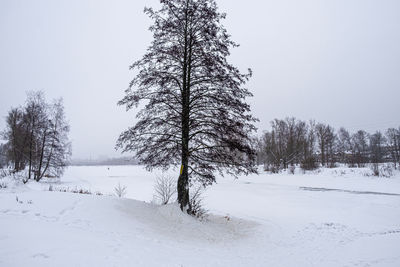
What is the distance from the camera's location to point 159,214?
320 inches

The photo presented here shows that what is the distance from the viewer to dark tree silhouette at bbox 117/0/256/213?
27.9 feet

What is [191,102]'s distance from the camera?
28.9ft

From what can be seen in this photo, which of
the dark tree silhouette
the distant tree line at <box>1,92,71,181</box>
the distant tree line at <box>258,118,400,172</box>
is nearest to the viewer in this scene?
the dark tree silhouette

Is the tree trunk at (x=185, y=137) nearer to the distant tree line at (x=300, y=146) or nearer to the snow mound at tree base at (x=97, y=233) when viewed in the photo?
the snow mound at tree base at (x=97, y=233)

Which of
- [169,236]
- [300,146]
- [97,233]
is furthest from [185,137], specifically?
[300,146]

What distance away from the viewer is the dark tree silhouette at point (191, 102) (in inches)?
335

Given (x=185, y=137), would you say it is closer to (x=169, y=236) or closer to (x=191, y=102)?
(x=191, y=102)

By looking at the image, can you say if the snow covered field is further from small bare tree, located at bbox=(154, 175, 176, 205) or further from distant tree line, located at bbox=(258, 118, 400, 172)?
distant tree line, located at bbox=(258, 118, 400, 172)

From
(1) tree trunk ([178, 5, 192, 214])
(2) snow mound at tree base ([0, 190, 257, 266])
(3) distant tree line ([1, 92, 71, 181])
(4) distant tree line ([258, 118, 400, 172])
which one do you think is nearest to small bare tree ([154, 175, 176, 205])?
(1) tree trunk ([178, 5, 192, 214])

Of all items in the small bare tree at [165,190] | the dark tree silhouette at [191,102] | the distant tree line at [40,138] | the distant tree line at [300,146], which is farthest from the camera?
the distant tree line at [300,146]

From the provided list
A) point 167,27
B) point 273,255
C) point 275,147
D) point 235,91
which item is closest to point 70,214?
point 273,255

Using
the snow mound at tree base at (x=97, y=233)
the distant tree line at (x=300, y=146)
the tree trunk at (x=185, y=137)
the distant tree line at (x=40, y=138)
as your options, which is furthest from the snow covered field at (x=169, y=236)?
the distant tree line at (x=300, y=146)

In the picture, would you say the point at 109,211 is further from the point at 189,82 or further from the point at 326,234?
the point at 326,234

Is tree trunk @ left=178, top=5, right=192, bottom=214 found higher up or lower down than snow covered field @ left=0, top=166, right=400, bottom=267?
higher up
